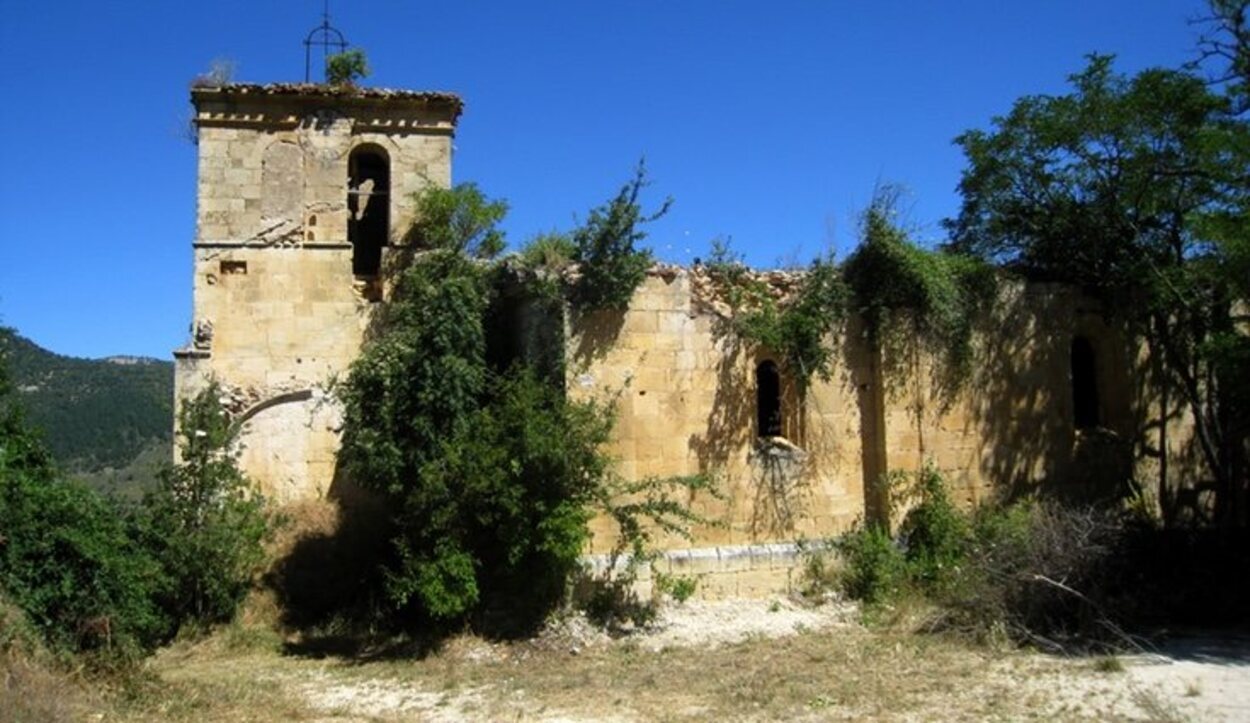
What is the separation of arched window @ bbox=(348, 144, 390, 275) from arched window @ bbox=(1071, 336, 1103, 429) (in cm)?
1161

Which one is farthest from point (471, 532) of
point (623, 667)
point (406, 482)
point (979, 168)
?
point (979, 168)

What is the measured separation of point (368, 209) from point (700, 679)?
34.9ft

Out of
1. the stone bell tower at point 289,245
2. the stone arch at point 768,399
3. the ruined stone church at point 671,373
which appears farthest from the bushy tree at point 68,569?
the stone arch at point 768,399

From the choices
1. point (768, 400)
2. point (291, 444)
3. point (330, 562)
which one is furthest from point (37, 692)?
point (768, 400)

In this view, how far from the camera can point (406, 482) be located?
38.8ft

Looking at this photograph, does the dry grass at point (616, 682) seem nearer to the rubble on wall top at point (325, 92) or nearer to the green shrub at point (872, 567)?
the green shrub at point (872, 567)

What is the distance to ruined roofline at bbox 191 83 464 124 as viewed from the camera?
15.3 metres

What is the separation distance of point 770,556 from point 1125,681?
15.3 feet

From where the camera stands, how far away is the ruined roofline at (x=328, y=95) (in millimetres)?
15305

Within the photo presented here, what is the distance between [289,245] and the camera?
15.2 m

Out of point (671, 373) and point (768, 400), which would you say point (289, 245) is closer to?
point (671, 373)

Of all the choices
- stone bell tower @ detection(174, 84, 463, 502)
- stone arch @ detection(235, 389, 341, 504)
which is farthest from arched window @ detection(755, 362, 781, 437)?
stone arch @ detection(235, 389, 341, 504)

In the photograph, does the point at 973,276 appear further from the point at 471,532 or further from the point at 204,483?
the point at 204,483

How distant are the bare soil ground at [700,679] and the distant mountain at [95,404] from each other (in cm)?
2632
